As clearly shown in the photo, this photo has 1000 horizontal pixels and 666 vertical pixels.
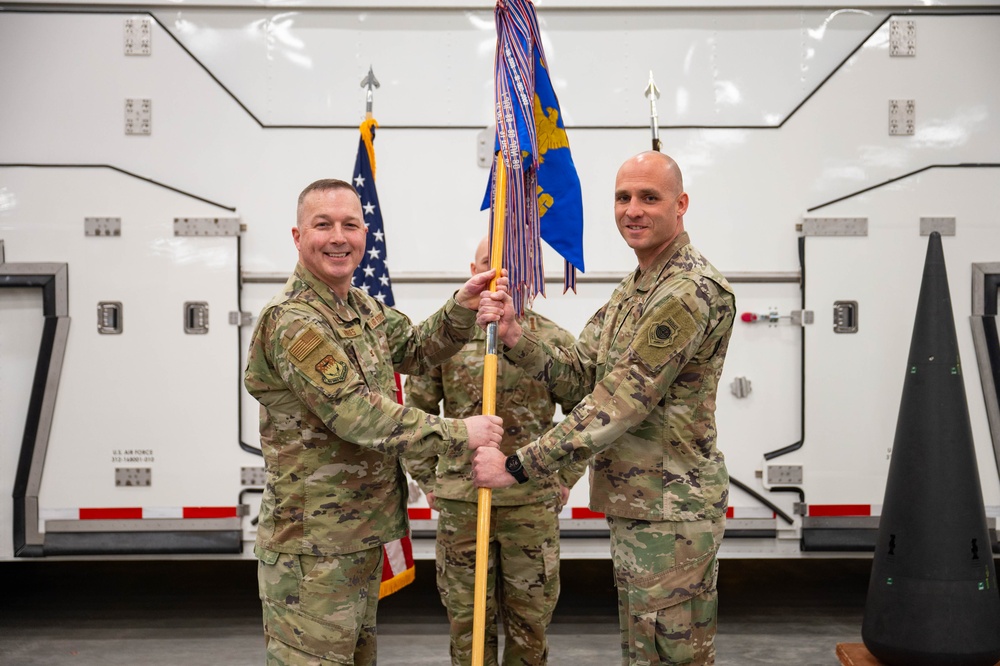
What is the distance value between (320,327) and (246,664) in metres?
2.48

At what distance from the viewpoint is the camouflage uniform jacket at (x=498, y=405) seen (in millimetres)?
3793

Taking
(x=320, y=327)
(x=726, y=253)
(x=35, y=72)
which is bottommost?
(x=320, y=327)

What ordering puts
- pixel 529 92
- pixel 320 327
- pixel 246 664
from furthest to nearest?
pixel 246 664
pixel 529 92
pixel 320 327

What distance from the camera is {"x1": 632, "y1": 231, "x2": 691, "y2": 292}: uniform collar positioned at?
308cm

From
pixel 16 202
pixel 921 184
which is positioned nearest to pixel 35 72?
pixel 16 202

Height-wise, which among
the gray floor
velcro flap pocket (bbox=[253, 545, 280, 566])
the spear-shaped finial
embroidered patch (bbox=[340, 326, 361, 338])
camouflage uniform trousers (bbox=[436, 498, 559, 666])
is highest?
the spear-shaped finial

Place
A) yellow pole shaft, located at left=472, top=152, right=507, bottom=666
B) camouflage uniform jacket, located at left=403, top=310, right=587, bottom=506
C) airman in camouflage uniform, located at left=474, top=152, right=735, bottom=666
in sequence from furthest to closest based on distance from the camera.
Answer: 1. camouflage uniform jacket, located at left=403, top=310, right=587, bottom=506
2. yellow pole shaft, located at left=472, top=152, right=507, bottom=666
3. airman in camouflage uniform, located at left=474, top=152, right=735, bottom=666

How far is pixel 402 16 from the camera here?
4.61m

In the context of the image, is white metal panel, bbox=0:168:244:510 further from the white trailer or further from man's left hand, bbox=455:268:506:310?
man's left hand, bbox=455:268:506:310

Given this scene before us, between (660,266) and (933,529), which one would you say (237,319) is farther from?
(933,529)

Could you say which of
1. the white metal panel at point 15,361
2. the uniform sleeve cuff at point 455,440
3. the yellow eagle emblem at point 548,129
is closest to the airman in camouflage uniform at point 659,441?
the uniform sleeve cuff at point 455,440

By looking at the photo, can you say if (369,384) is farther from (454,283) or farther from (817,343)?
(817,343)

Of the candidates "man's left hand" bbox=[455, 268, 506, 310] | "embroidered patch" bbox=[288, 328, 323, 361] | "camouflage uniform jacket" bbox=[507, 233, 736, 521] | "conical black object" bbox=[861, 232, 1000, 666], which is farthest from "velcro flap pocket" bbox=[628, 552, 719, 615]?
"conical black object" bbox=[861, 232, 1000, 666]

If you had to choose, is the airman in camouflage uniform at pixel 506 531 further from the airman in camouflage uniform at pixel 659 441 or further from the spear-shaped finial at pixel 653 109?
the spear-shaped finial at pixel 653 109
